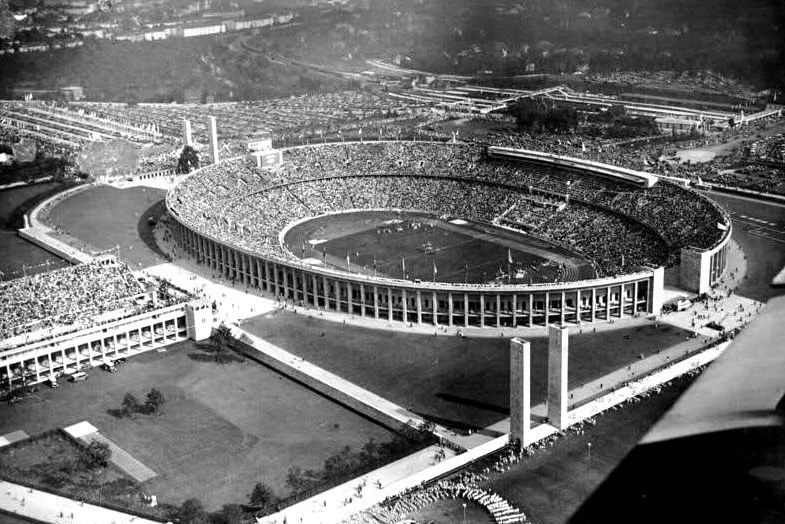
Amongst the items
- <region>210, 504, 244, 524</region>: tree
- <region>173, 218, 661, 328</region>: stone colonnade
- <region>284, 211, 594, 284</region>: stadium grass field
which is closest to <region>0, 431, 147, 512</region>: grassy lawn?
<region>210, 504, 244, 524</region>: tree

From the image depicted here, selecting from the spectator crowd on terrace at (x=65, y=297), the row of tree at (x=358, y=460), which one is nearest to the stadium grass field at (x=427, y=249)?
the spectator crowd on terrace at (x=65, y=297)

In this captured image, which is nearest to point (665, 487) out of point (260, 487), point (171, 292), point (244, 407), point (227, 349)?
point (260, 487)

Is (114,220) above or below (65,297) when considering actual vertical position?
below

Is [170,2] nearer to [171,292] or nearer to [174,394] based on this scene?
[171,292]

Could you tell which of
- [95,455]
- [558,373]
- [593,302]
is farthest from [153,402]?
[593,302]

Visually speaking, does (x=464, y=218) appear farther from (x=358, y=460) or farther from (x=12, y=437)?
(x=12, y=437)

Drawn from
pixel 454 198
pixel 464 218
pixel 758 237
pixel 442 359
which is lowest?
pixel 442 359

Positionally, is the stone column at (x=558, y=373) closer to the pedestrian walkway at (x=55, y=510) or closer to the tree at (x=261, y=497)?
the tree at (x=261, y=497)
